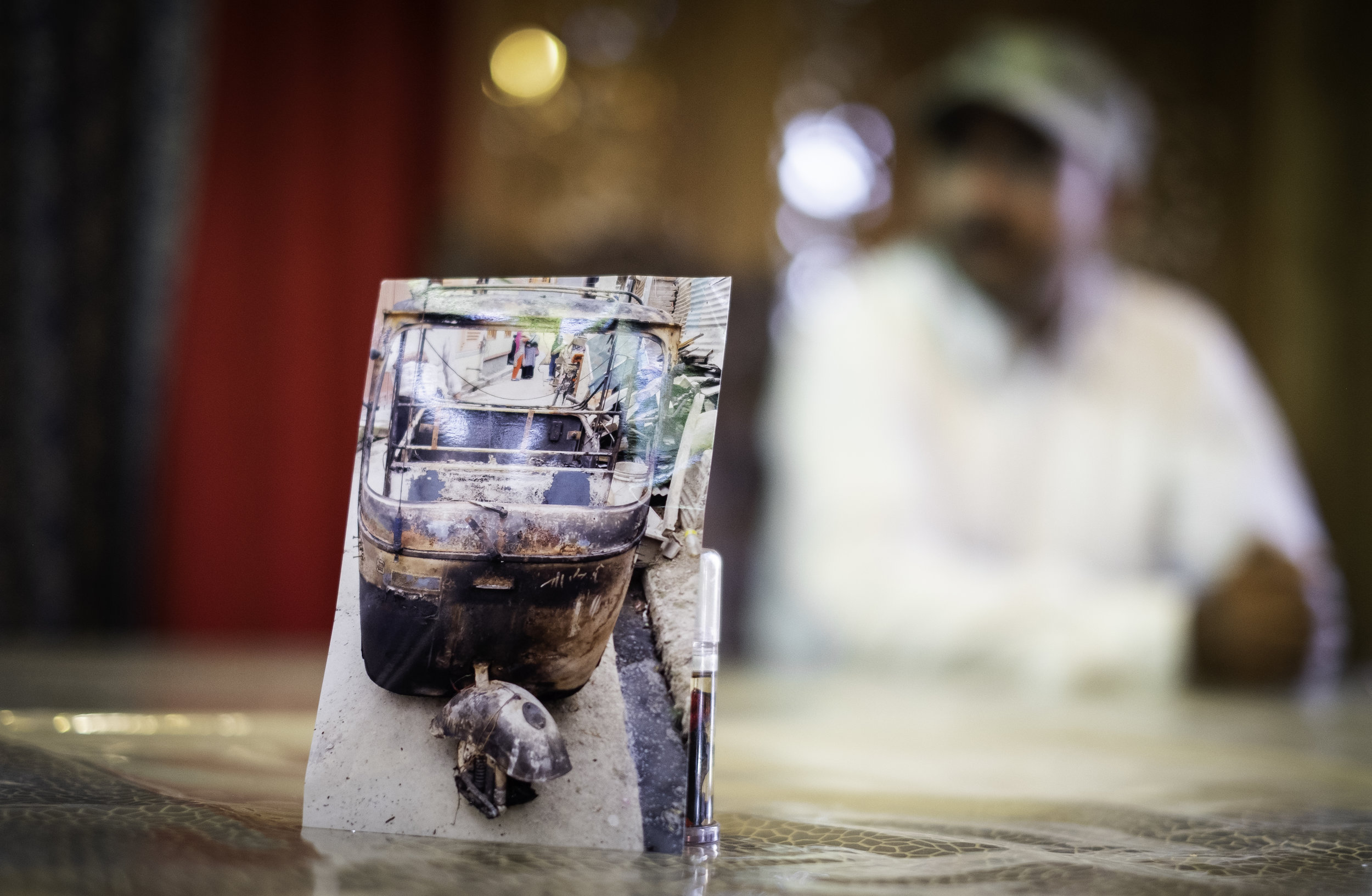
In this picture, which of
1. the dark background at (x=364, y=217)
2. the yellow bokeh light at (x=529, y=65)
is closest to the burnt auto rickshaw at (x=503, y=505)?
the dark background at (x=364, y=217)

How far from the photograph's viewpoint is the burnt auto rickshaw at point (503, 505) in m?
0.25

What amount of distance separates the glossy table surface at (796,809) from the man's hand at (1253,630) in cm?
76

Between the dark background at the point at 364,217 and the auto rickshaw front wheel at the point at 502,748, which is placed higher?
the dark background at the point at 364,217

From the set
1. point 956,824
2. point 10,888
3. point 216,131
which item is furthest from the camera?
point 216,131

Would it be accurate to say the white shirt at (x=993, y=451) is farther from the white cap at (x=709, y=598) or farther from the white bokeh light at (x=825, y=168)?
the white cap at (x=709, y=598)

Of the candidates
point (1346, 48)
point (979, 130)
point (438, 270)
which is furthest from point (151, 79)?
point (1346, 48)

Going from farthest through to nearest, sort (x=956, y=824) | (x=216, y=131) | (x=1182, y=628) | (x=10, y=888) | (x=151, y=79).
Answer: (x=216, y=131)
(x=151, y=79)
(x=1182, y=628)
(x=956, y=824)
(x=10, y=888)

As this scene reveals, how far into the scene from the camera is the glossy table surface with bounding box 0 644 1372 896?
0.21m

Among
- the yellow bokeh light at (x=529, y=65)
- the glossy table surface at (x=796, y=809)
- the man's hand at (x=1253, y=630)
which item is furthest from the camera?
the yellow bokeh light at (x=529, y=65)

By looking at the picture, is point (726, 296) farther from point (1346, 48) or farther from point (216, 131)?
point (1346, 48)

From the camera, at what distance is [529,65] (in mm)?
1934

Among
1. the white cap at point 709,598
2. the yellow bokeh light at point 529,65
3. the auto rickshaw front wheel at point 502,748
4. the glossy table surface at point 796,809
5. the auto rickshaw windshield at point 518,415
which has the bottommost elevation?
the glossy table surface at point 796,809

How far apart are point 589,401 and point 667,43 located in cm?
193

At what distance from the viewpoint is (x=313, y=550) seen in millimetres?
1819
